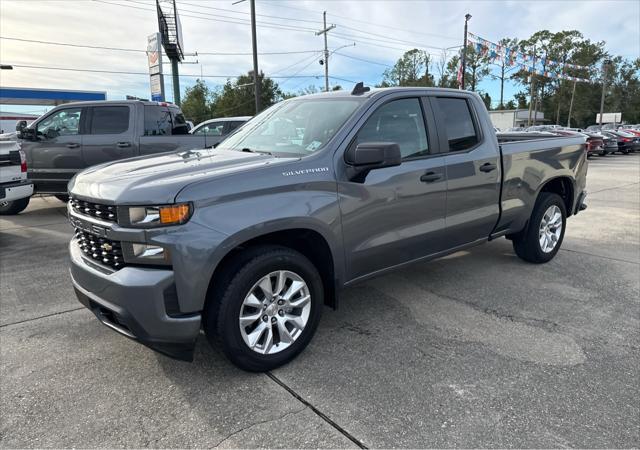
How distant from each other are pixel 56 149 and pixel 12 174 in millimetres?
1715

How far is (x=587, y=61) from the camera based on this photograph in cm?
6819

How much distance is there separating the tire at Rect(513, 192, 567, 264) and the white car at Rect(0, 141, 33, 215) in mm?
6793

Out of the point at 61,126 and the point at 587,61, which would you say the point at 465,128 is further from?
the point at 587,61

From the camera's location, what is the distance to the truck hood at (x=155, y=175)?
2611mm

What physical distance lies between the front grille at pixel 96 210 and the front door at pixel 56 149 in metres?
5.78

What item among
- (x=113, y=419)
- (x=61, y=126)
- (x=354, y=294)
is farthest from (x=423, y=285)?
(x=61, y=126)

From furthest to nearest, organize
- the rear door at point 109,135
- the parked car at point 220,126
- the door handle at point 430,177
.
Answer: the parked car at point 220,126 → the rear door at point 109,135 → the door handle at point 430,177

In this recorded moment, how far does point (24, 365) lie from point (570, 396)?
3558 mm

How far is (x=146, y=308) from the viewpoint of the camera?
8.39 feet

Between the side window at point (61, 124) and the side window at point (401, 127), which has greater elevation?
the side window at point (61, 124)

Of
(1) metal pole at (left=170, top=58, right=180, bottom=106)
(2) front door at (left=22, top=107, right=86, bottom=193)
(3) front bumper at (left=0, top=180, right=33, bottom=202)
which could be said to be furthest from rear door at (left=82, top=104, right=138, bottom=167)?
(1) metal pole at (left=170, top=58, right=180, bottom=106)

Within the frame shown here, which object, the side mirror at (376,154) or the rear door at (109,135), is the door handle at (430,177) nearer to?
the side mirror at (376,154)

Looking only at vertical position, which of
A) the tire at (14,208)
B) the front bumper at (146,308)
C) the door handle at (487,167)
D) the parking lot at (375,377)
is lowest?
the parking lot at (375,377)

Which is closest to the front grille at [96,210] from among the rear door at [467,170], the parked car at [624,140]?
the rear door at [467,170]
